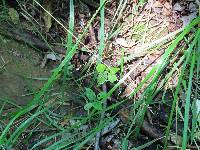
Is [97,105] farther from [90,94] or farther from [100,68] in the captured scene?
[100,68]

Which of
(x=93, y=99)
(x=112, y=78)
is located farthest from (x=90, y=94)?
(x=112, y=78)

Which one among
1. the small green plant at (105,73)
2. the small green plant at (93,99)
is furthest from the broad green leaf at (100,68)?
the small green plant at (93,99)

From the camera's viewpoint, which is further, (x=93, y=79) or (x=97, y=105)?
(x=93, y=79)

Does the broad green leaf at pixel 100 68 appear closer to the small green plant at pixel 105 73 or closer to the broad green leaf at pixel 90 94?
the small green plant at pixel 105 73

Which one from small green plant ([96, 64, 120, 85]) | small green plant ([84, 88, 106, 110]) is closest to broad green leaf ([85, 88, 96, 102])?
small green plant ([84, 88, 106, 110])

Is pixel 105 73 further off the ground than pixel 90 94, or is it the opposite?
pixel 105 73

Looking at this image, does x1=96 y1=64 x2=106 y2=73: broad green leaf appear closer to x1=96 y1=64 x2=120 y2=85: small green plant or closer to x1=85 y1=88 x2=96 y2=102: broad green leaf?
x1=96 y1=64 x2=120 y2=85: small green plant

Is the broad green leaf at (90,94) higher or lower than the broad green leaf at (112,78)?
lower
